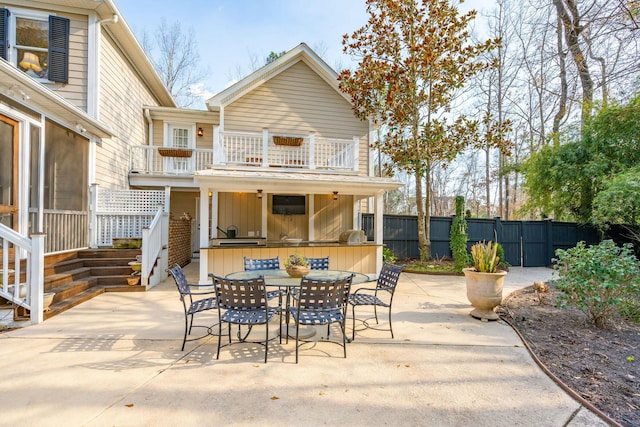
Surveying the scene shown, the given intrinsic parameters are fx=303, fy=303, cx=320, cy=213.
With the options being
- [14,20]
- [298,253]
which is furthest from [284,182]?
[14,20]

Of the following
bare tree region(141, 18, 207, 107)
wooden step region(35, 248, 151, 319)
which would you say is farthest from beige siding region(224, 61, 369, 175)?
bare tree region(141, 18, 207, 107)

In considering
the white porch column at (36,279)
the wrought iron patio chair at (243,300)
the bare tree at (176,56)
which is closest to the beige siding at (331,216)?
the wrought iron patio chair at (243,300)

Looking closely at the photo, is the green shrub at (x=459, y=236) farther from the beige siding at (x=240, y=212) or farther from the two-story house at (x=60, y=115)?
the two-story house at (x=60, y=115)

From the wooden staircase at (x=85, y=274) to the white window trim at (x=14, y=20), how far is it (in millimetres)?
4312

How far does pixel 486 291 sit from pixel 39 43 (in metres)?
10.9

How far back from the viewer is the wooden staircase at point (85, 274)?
522cm

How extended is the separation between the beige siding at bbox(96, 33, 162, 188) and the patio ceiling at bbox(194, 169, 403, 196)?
2882 mm

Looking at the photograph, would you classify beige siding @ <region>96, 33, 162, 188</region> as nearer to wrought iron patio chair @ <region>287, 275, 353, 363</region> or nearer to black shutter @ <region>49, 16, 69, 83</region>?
black shutter @ <region>49, 16, 69, 83</region>

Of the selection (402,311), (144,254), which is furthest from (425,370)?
(144,254)

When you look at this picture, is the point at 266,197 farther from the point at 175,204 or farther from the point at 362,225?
the point at 175,204

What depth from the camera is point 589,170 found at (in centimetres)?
930

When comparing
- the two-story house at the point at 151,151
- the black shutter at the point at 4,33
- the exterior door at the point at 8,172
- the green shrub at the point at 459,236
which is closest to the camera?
the exterior door at the point at 8,172

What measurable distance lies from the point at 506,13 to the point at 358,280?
18.4m

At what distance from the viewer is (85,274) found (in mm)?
6332
